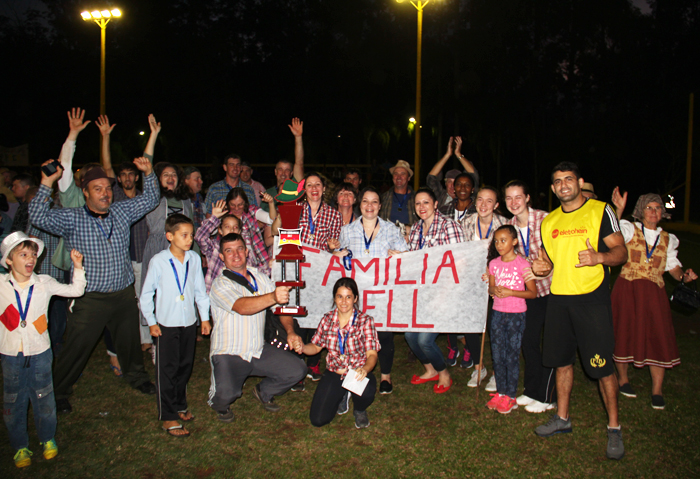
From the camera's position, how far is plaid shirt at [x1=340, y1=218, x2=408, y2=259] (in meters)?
5.73

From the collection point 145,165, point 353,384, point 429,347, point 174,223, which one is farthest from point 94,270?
point 429,347

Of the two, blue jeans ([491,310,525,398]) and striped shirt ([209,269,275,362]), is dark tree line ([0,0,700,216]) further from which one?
blue jeans ([491,310,525,398])

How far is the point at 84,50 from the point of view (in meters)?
33.8

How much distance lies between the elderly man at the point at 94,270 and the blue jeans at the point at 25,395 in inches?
29.1

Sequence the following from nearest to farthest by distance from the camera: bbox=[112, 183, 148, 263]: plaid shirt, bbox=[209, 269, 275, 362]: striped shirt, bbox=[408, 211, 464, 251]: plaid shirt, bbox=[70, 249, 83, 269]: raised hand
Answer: bbox=[70, 249, 83, 269]: raised hand → bbox=[209, 269, 275, 362]: striped shirt → bbox=[408, 211, 464, 251]: plaid shirt → bbox=[112, 183, 148, 263]: plaid shirt

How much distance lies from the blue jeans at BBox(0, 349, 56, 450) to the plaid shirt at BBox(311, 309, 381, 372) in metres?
2.27

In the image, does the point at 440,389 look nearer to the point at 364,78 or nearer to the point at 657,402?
the point at 657,402

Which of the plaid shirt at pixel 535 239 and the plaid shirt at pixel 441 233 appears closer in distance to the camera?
the plaid shirt at pixel 535 239

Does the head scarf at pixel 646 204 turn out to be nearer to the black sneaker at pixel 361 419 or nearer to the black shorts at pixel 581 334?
the black shorts at pixel 581 334

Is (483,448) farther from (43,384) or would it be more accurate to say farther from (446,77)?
(446,77)

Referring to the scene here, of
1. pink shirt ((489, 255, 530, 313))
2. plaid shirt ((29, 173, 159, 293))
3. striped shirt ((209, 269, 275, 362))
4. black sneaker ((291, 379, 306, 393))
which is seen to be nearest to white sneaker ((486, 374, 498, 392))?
pink shirt ((489, 255, 530, 313))

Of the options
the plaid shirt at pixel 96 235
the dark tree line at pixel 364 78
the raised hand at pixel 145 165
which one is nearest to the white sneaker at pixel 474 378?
the plaid shirt at pixel 96 235

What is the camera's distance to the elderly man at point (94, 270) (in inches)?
192

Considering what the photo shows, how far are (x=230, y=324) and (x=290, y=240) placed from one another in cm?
102
